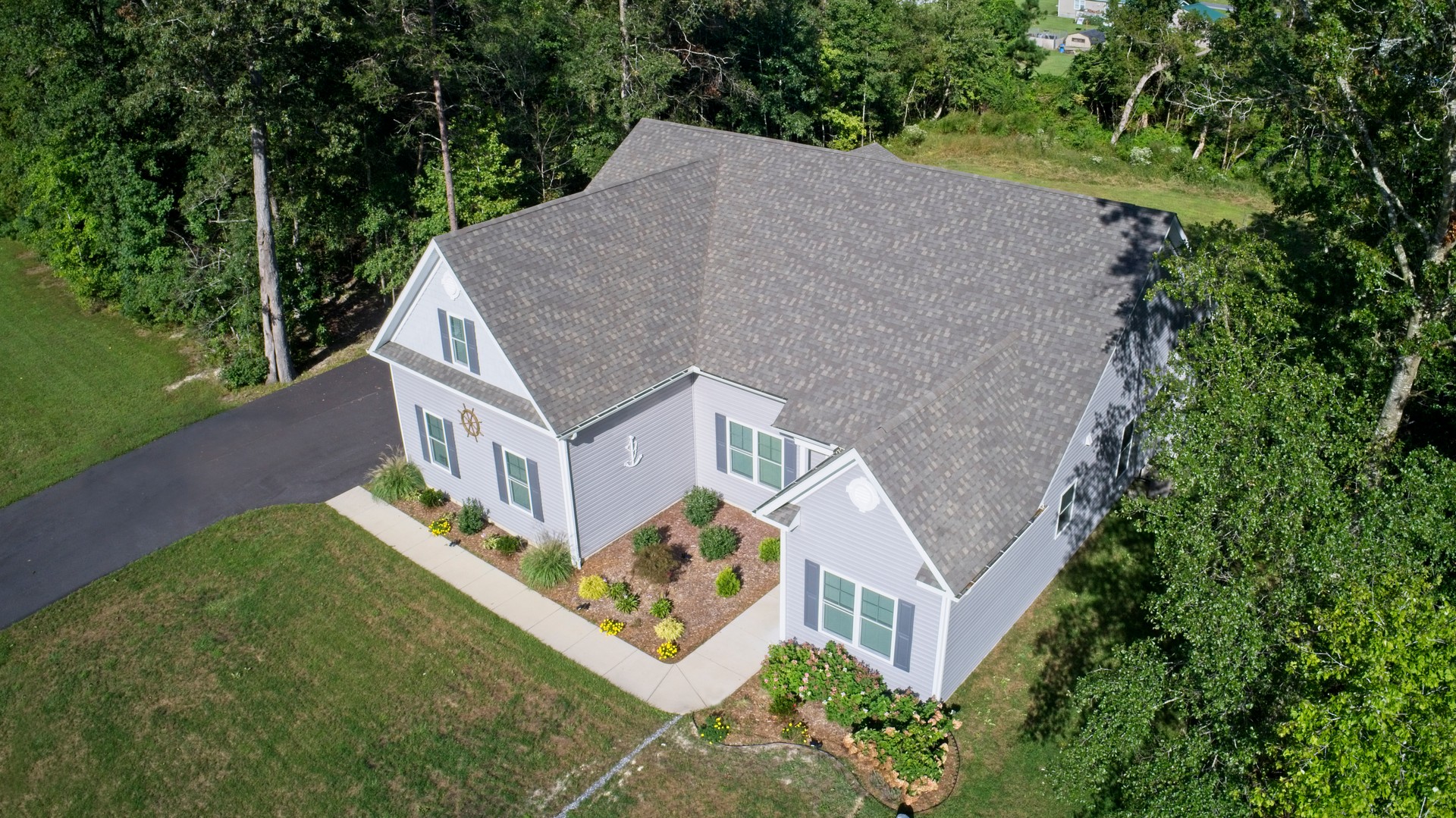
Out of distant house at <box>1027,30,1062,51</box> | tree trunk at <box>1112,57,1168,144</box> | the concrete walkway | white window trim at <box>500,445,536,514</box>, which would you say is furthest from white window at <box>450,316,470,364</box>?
distant house at <box>1027,30,1062,51</box>

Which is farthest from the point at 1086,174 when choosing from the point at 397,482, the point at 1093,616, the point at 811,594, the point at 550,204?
the point at 397,482

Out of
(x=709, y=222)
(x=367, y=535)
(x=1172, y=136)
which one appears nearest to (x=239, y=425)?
(x=367, y=535)

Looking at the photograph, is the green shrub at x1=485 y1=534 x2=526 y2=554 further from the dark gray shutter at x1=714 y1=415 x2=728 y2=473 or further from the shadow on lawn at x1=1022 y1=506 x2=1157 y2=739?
the shadow on lawn at x1=1022 y1=506 x2=1157 y2=739

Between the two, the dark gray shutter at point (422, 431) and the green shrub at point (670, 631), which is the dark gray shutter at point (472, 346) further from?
the green shrub at point (670, 631)

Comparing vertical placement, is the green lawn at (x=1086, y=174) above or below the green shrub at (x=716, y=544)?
above

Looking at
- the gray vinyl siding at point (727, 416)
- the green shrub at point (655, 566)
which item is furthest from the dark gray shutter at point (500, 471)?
the gray vinyl siding at point (727, 416)
